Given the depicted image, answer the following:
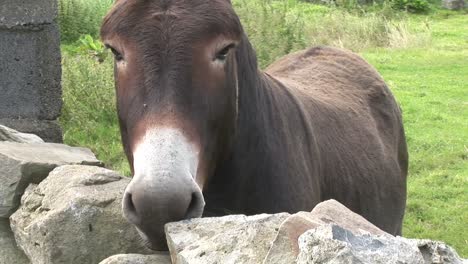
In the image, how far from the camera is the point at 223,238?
7.76 ft

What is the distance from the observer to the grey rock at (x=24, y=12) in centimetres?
541

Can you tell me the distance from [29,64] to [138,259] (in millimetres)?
3145

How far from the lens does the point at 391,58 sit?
14977 mm

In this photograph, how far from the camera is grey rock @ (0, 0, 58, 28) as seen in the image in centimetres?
541

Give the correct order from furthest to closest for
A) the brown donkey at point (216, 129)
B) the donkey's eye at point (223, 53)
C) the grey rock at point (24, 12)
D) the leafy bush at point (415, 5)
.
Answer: the leafy bush at point (415, 5)
the grey rock at point (24, 12)
the donkey's eye at point (223, 53)
the brown donkey at point (216, 129)

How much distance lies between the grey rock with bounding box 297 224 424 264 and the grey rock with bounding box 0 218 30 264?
1.82 metres

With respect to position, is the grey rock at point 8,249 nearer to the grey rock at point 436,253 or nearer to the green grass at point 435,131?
the grey rock at point 436,253

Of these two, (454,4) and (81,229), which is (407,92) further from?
(454,4)

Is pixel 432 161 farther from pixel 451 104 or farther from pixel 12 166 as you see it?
pixel 12 166

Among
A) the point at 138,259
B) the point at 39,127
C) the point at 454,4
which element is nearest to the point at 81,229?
the point at 138,259

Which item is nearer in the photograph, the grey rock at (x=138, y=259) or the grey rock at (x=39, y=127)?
the grey rock at (x=138, y=259)

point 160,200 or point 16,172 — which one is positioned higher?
point 160,200

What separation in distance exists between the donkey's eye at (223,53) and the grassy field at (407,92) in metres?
3.41

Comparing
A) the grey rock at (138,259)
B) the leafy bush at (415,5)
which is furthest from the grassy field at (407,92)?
the leafy bush at (415,5)
